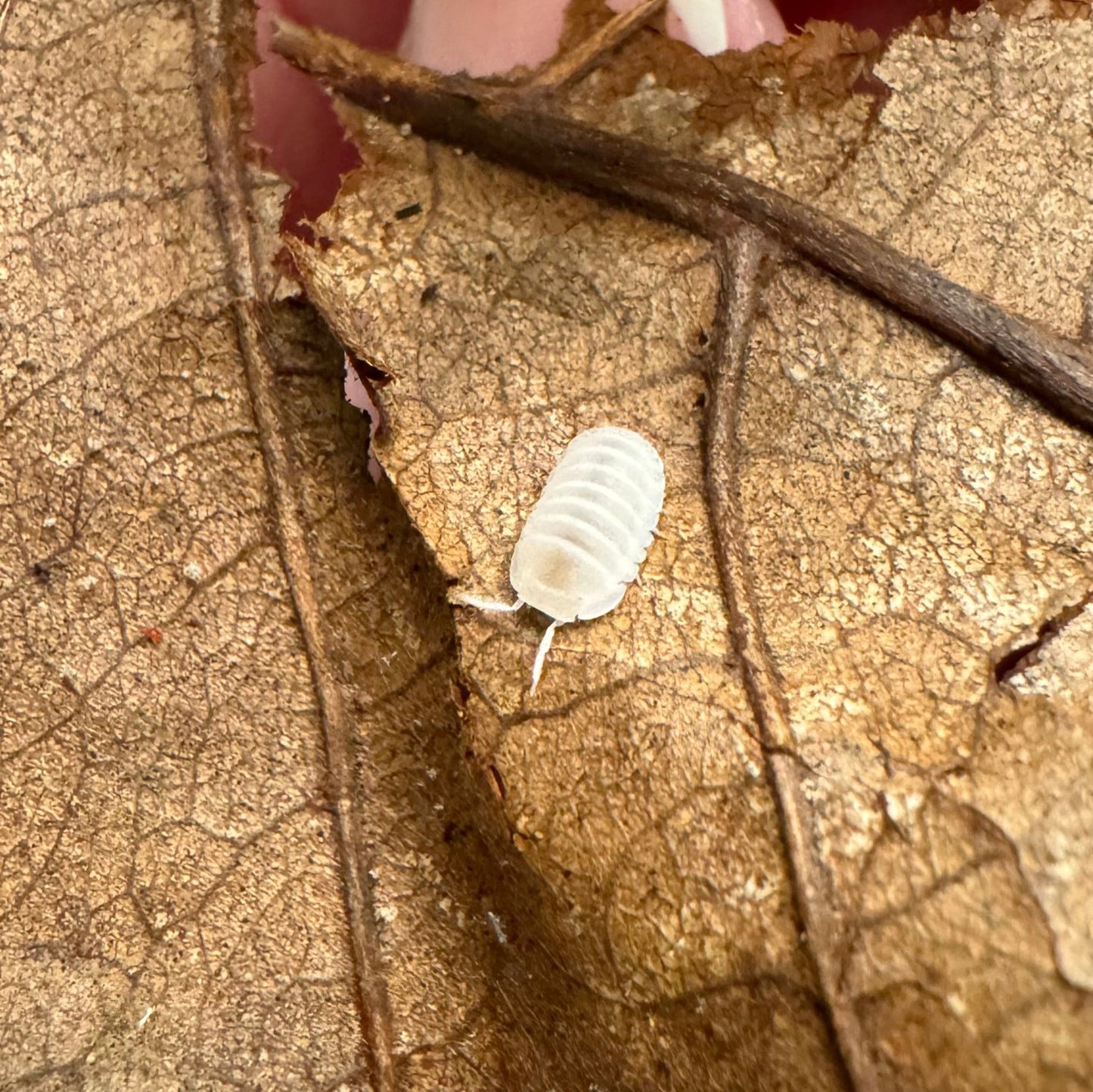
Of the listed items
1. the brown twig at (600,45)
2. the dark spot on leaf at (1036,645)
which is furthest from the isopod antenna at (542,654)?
the brown twig at (600,45)

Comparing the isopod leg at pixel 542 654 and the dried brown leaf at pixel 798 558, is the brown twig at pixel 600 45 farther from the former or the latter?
the isopod leg at pixel 542 654

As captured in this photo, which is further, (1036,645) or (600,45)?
(600,45)

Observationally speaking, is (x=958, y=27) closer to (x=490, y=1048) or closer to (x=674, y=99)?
(x=674, y=99)

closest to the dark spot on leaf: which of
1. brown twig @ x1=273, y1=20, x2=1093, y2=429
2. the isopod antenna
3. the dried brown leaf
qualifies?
the dried brown leaf

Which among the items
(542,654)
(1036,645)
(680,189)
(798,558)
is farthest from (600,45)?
(1036,645)

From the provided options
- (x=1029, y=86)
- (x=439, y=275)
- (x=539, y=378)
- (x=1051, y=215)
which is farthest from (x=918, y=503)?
(x=439, y=275)

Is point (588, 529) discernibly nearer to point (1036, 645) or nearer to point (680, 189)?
point (680, 189)
